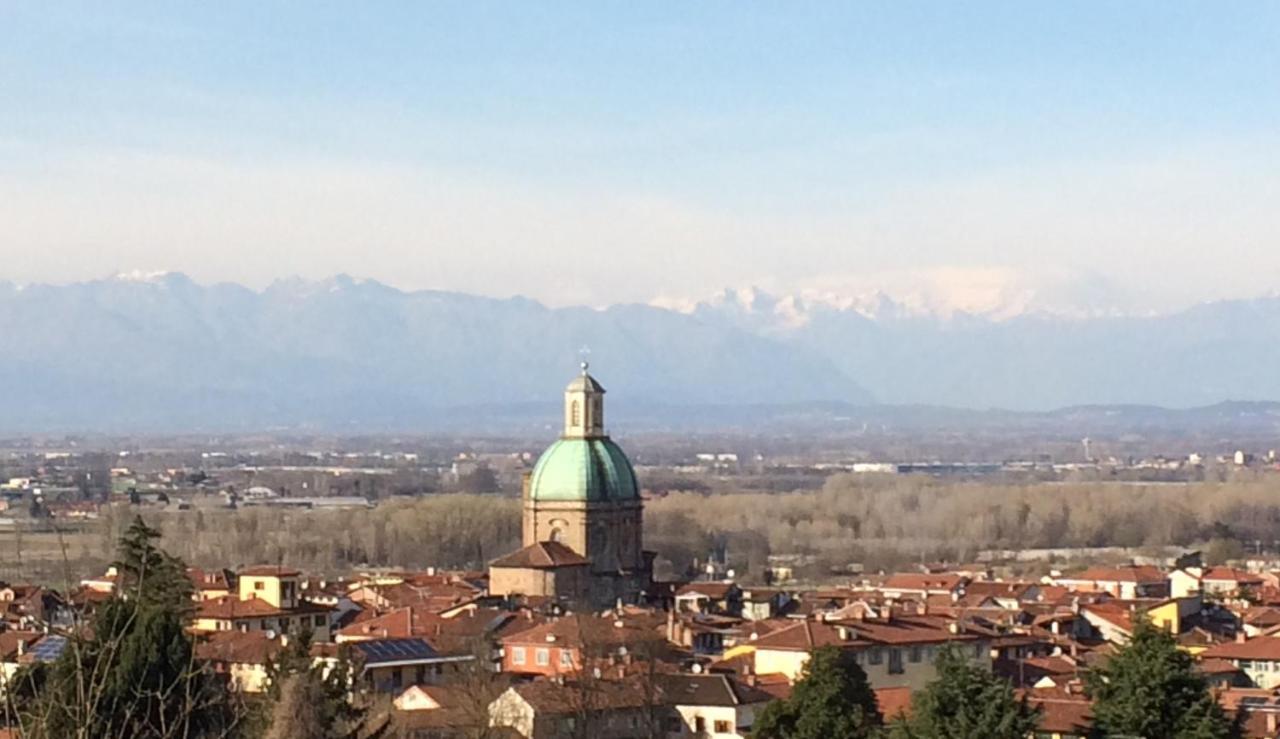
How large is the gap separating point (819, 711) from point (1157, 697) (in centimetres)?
354

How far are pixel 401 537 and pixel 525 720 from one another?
1800 inches

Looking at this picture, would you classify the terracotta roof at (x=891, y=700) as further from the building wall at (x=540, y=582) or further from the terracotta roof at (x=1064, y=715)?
the building wall at (x=540, y=582)

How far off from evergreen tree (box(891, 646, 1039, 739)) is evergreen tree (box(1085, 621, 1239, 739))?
0.90 metres

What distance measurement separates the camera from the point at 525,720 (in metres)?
28.0

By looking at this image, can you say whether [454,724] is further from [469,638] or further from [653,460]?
[653,460]

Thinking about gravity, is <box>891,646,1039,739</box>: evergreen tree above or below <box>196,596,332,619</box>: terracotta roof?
above

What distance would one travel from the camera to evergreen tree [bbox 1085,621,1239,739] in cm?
2259

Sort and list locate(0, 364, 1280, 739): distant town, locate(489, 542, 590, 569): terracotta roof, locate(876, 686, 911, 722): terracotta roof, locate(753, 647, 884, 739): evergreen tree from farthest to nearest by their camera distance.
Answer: locate(489, 542, 590, 569): terracotta roof
locate(876, 686, 911, 722): terracotta roof
locate(0, 364, 1280, 739): distant town
locate(753, 647, 884, 739): evergreen tree

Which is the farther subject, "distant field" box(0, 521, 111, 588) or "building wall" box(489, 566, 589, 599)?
"distant field" box(0, 521, 111, 588)

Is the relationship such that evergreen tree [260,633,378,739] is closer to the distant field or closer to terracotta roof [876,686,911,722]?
terracotta roof [876,686,911,722]

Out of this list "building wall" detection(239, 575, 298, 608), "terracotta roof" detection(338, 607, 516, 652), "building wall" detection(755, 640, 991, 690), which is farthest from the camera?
"building wall" detection(239, 575, 298, 608)

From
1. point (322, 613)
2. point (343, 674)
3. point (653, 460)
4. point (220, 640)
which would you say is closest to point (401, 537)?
point (322, 613)

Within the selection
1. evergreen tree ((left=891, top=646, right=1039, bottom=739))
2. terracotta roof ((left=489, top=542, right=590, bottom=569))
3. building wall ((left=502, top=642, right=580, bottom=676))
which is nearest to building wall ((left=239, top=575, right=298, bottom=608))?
terracotta roof ((left=489, top=542, right=590, bottom=569))

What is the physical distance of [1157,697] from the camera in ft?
74.4
